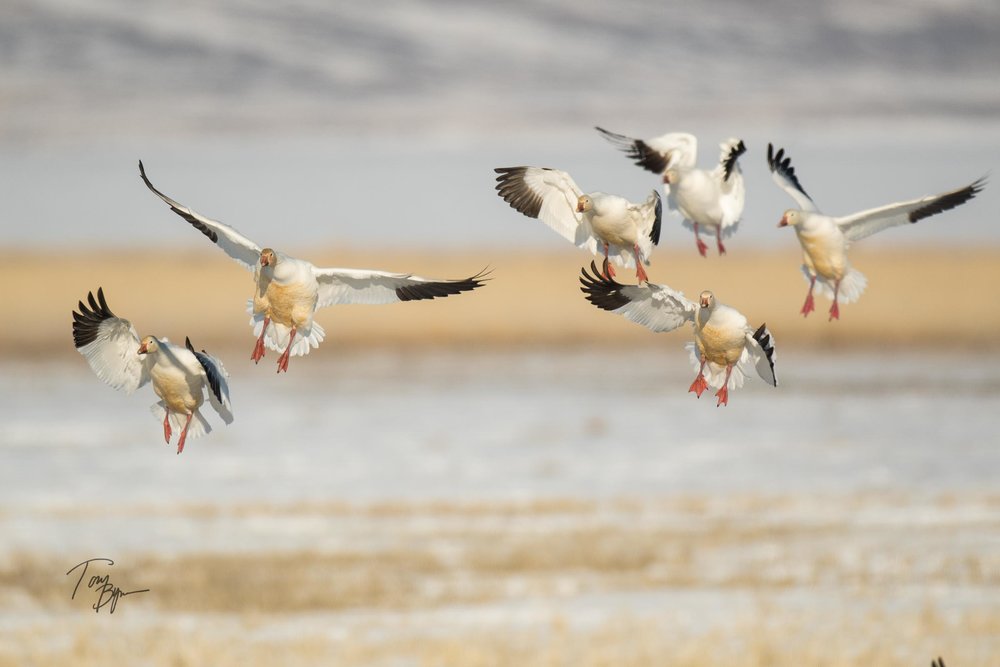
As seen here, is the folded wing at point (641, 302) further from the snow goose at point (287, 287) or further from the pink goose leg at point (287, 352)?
the pink goose leg at point (287, 352)

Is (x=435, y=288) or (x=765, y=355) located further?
(x=435, y=288)

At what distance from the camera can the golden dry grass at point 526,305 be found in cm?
7269

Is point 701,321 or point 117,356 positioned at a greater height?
point 701,321

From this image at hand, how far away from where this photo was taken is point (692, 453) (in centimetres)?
3853

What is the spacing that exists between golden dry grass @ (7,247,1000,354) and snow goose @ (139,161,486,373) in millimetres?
61159

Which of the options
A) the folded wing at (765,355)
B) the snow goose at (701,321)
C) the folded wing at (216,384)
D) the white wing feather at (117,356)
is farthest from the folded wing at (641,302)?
the white wing feather at (117,356)

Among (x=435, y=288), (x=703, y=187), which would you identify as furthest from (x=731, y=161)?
(x=435, y=288)

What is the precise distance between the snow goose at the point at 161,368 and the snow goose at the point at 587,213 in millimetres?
1635

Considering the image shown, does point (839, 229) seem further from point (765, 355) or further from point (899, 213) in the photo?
point (765, 355)

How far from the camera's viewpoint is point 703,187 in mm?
6523

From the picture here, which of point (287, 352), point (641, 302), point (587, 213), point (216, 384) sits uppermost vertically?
point (587, 213)

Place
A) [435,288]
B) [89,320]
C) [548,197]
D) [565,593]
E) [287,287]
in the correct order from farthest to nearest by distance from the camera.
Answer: [565,593], [548,197], [89,320], [435,288], [287,287]

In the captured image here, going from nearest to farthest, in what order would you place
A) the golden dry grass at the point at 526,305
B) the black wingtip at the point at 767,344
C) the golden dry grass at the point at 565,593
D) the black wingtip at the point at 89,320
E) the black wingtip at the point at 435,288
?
the black wingtip at the point at 767,344
the black wingtip at the point at 435,288
the black wingtip at the point at 89,320
the golden dry grass at the point at 565,593
the golden dry grass at the point at 526,305

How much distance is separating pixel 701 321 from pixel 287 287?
5.72 feet
